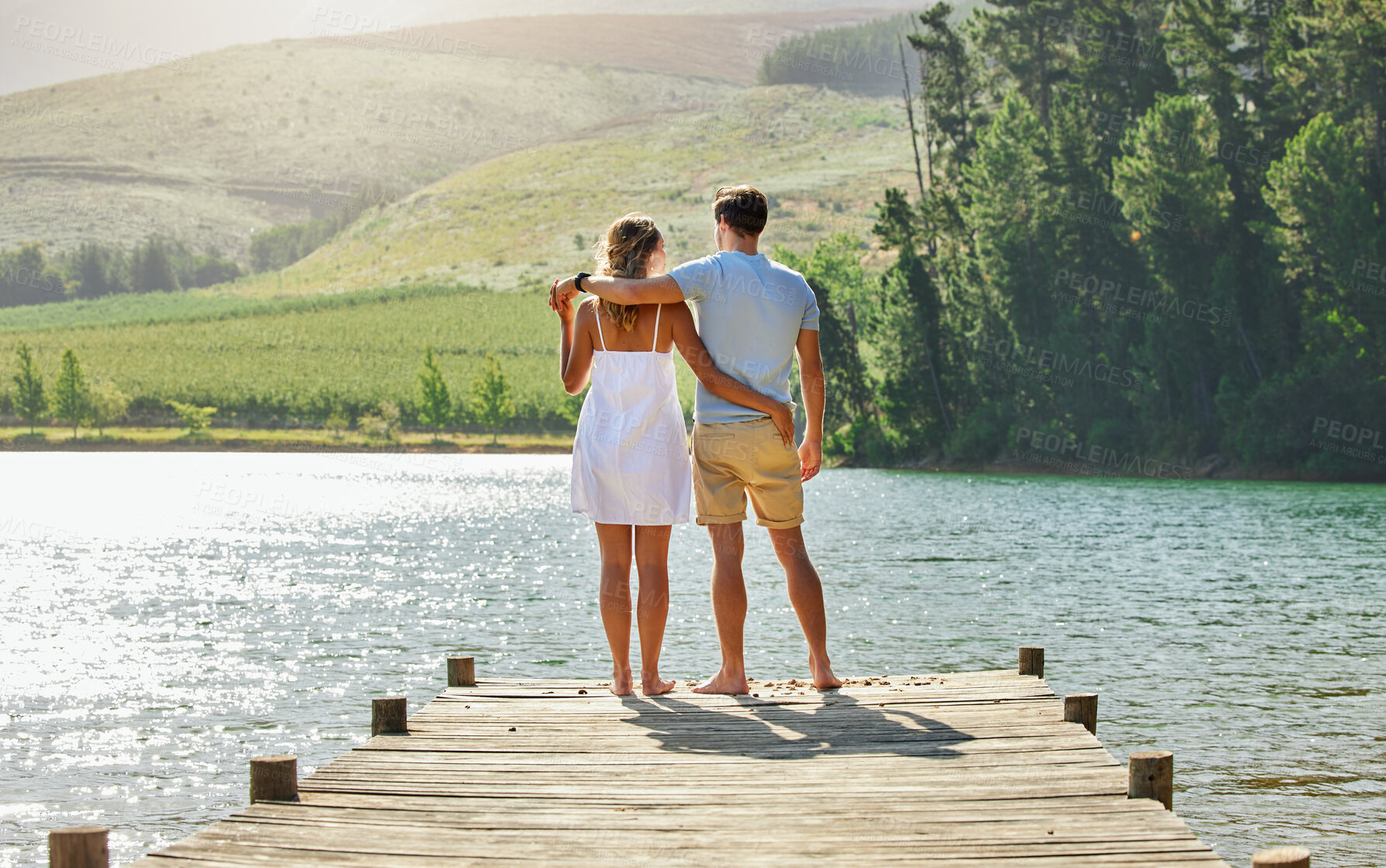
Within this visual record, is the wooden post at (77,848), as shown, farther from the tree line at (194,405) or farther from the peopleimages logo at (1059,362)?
the tree line at (194,405)

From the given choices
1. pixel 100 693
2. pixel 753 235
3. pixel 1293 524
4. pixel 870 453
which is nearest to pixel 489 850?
pixel 753 235

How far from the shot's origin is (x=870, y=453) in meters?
77.9

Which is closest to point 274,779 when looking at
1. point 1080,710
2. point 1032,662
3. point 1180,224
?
point 1080,710

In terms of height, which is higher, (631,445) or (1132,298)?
(1132,298)

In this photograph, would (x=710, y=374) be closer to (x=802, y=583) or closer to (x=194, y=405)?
(x=802, y=583)

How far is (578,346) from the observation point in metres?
7.13

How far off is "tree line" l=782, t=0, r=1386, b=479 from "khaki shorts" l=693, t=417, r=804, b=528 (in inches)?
2249

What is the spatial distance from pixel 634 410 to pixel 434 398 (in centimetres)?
11511

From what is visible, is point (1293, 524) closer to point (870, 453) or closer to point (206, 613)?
point (206, 613)

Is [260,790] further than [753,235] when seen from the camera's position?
No

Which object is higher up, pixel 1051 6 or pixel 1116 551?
pixel 1051 6

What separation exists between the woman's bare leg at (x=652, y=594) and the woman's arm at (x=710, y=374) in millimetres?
859

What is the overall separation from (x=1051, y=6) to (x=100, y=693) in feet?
225

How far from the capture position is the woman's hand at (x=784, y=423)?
6.98 metres
